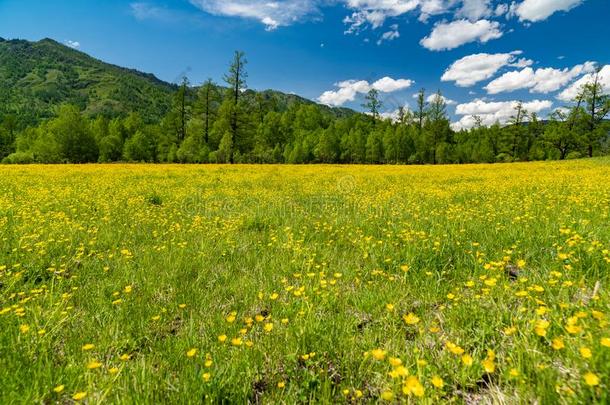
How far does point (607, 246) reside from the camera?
426 centimetres

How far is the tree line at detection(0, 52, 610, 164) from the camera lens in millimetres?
55594

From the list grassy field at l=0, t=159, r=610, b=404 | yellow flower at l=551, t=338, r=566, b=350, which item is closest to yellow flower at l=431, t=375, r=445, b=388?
grassy field at l=0, t=159, r=610, b=404

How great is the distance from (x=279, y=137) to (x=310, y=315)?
7528cm

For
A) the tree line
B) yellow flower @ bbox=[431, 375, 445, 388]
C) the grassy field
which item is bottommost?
the grassy field

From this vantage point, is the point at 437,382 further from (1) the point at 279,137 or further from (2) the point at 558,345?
(1) the point at 279,137

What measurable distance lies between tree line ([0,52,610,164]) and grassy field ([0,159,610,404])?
47.1m

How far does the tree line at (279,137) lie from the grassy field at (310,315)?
47.1 m

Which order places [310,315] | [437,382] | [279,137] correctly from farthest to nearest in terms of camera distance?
1. [279,137]
2. [310,315]
3. [437,382]

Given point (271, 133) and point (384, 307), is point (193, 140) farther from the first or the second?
point (384, 307)

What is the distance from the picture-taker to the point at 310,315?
292 centimetres

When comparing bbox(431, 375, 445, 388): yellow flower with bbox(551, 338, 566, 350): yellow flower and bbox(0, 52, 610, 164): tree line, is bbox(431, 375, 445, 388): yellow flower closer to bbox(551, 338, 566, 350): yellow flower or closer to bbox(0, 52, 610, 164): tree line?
bbox(551, 338, 566, 350): yellow flower

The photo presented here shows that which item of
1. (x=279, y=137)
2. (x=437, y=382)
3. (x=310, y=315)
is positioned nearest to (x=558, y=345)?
(x=437, y=382)

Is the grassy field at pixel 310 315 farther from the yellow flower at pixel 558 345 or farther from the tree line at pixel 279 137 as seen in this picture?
the tree line at pixel 279 137

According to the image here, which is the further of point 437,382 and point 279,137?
point 279,137
